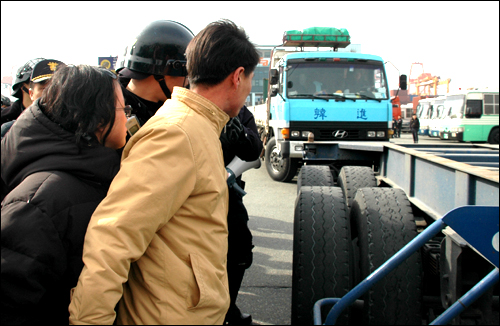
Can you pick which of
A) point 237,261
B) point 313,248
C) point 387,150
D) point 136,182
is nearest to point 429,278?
point 313,248

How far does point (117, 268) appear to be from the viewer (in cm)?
114

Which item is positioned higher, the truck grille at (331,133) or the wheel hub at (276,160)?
the truck grille at (331,133)

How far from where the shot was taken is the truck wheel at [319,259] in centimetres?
232

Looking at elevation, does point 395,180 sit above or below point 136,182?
below

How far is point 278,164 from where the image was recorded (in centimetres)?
919

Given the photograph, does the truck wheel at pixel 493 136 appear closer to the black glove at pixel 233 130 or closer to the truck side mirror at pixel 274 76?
the truck side mirror at pixel 274 76

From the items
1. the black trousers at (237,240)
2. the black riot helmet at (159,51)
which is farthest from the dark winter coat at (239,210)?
the black riot helmet at (159,51)

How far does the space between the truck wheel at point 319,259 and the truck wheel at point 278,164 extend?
619cm

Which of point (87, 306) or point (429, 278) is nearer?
point (87, 306)

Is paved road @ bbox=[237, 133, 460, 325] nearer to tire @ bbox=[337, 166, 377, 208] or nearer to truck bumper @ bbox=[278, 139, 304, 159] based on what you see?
truck bumper @ bbox=[278, 139, 304, 159]

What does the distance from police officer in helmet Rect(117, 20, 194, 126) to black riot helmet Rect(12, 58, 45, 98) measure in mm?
978

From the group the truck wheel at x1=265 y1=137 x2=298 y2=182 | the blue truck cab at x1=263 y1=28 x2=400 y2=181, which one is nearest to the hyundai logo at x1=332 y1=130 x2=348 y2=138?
the blue truck cab at x1=263 y1=28 x2=400 y2=181

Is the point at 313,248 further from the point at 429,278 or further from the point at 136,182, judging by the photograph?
the point at 136,182

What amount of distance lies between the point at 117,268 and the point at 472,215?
1.16 meters
